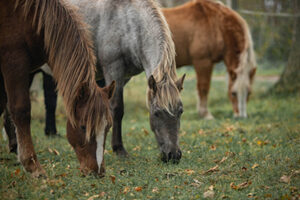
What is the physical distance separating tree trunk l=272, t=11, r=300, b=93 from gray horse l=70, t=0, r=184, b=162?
21.5ft

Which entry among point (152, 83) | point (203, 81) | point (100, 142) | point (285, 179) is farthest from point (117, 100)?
point (203, 81)

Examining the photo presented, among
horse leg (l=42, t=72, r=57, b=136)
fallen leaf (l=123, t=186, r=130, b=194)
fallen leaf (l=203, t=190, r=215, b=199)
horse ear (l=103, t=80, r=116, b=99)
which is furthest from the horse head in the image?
horse leg (l=42, t=72, r=57, b=136)

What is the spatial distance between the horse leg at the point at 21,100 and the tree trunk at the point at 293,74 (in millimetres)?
8172

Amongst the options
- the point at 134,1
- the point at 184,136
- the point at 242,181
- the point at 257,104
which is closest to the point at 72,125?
the point at 242,181

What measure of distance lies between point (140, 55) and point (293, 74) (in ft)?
22.5

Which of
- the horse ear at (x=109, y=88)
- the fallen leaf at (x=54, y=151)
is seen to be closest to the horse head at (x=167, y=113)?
the horse ear at (x=109, y=88)

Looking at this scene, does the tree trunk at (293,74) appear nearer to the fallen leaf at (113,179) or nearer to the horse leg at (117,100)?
the horse leg at (117,100)

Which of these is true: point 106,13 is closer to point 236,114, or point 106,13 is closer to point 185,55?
point 185,55

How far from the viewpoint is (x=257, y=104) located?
955cm

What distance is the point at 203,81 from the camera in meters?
8.22

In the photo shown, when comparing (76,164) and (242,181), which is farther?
(76,164)

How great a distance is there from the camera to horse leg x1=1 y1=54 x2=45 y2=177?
351 centimetres

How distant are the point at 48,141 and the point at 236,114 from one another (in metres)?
4.34

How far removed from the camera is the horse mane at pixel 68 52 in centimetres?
343
